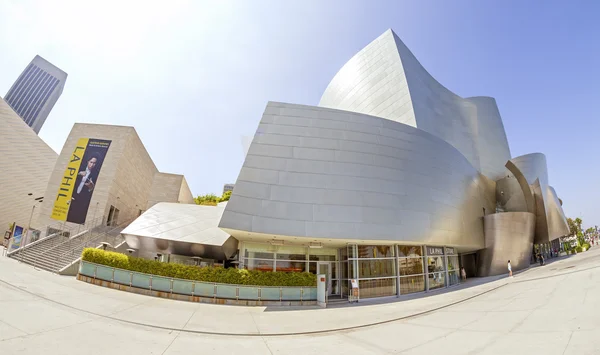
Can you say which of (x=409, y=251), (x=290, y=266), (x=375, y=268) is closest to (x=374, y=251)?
(x=375, y=268)

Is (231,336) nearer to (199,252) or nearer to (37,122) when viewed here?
(199,252)

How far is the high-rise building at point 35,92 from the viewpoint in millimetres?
112562

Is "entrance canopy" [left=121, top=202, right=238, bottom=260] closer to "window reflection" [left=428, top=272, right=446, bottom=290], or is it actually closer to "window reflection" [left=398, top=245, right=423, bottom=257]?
"window reflection" [left=398, top=245, right=423, bottom=257]

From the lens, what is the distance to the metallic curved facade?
15258mm

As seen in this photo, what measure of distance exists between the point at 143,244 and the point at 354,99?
27.2 meters

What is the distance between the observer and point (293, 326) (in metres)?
9.82

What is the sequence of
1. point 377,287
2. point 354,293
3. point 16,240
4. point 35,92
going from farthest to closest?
1. point 35,92
2. point 16,240
3. point 377,287
4. point 354,293

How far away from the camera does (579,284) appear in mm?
11102

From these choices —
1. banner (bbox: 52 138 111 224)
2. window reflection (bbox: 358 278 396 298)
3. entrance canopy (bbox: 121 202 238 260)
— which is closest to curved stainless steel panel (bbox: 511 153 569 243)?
window reflection (bbox: 358 278 396 298)

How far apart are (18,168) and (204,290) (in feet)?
159

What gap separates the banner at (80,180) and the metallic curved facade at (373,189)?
27.6 metres

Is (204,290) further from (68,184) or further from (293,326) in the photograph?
(68,184)

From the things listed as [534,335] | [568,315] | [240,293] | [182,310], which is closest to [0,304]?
[182,310]

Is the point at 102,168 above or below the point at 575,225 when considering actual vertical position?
above
